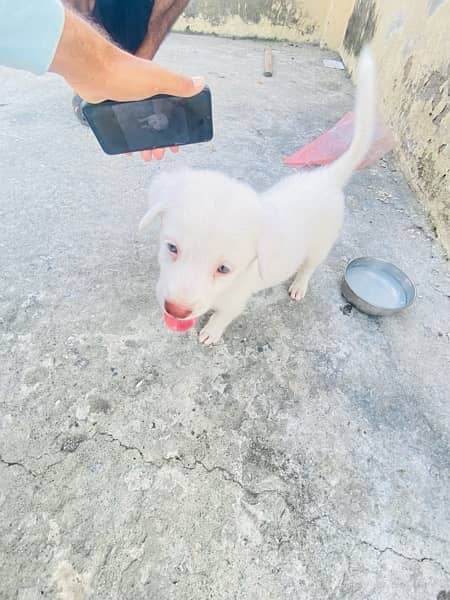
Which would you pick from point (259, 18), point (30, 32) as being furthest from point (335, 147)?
point (259, 18)

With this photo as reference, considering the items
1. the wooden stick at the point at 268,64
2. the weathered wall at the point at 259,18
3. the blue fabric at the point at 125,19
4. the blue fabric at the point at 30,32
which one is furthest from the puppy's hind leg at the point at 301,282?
the weathered wall at the point at 259,18

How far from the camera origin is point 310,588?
3.37 ft

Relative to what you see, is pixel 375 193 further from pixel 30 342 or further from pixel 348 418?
pixel 30 342

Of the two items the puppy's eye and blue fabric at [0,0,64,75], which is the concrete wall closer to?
the puppy's eye

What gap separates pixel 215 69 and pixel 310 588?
3.43 m

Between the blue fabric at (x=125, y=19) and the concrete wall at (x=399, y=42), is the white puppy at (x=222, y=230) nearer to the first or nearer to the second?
the concrete wall at (x=399, y=42)

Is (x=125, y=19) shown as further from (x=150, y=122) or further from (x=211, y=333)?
(x=211, y=333)

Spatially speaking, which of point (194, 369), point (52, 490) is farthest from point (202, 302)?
point (52, 490)

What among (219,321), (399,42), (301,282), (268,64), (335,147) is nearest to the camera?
(219,321)

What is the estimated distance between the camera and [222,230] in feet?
3.17

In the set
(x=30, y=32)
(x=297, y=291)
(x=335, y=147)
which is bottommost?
(x=297, y=291)

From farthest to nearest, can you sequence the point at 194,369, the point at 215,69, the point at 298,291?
the point at 215,69 < the point at 298,291 < the point at 194,369

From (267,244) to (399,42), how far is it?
7.95 ft

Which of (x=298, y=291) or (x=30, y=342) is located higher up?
(x=298, y=291)
